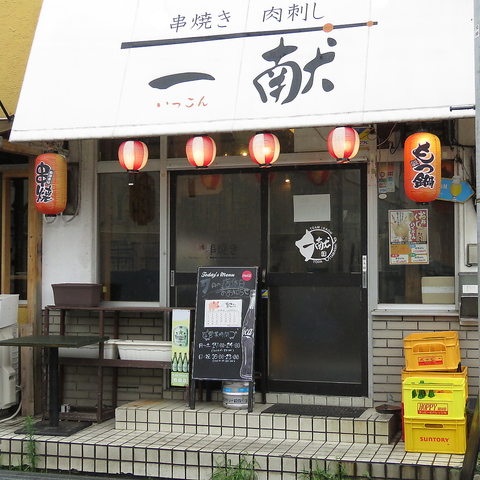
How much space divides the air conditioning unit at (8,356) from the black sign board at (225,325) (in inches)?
86.0

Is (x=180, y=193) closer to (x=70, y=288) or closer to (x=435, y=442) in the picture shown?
(x=70, y=288)

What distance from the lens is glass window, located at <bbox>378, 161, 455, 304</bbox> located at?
778 cm

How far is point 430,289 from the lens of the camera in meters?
7.80

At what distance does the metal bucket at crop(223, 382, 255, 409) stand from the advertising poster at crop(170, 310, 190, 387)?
18.3 inches

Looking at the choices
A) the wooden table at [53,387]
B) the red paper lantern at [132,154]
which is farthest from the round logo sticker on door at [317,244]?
the wooden table at [53,387]

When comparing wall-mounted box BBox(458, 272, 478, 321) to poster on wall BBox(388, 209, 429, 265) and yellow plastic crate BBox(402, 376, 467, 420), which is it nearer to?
poster on wall BBox(388, 209, 429, 265)

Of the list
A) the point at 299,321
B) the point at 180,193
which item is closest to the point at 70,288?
the point at 180,193

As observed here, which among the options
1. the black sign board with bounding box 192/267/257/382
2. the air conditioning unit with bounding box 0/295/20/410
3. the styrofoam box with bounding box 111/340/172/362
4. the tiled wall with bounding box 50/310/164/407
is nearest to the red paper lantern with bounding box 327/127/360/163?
the black sign board with bounding box 192/267/257/382

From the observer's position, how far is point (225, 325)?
25.6 ft

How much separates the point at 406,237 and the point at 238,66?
8.24 feet

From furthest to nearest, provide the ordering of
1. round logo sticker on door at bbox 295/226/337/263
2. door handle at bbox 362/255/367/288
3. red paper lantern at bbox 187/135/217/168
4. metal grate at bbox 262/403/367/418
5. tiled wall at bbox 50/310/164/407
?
1. tiled wall at bbox 50/310/164/407
2. round logo sticker on door at bbox 295/226/337/263
3. door handle at bbox 362/255/367/288
4. metal grate at bbox 262/403/367/418
5. red paper lantern at bbox 187/135/217/168

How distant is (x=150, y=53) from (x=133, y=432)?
3852 millimetres

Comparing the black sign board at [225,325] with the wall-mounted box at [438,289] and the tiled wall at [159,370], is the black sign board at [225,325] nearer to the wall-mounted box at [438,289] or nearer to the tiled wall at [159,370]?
the tiled wall at [159,370]

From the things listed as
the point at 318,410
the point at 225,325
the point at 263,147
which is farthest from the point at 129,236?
the point at 318,410
